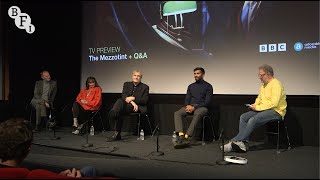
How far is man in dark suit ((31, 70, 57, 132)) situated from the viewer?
18.4 feet

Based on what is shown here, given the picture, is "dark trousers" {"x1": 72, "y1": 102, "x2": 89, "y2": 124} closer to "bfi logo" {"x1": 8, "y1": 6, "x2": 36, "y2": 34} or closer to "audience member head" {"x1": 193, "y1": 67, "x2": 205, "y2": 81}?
"bfi logo" {"x1": 8, "y1": 6, "x2": 36, "y2": 34}

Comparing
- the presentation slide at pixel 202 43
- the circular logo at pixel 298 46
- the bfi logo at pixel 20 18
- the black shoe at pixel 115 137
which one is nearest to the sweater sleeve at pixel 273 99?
the presentation slide at pixel 202 43

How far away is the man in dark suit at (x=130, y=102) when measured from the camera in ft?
16.0

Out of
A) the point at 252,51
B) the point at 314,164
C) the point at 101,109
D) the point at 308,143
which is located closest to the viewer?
the point at 314,164

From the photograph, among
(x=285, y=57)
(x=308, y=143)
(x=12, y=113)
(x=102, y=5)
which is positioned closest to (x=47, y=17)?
(x=102, y=5)

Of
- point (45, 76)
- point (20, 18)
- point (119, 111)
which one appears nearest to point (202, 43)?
point (119, 111)

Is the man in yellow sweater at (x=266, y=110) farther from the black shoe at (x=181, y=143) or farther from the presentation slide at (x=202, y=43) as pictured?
the presentation slide at (x=202, y=43)

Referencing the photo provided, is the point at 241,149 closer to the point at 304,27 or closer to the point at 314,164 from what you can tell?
the point at 314,164

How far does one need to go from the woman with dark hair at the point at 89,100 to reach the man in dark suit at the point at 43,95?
58cm

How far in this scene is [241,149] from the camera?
3.83m

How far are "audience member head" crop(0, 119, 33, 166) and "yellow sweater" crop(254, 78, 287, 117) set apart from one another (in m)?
2.86

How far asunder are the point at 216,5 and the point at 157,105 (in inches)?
69.5

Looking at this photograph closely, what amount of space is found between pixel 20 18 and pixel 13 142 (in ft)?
16.0

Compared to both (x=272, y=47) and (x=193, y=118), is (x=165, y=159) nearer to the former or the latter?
(x=193, y=118)
